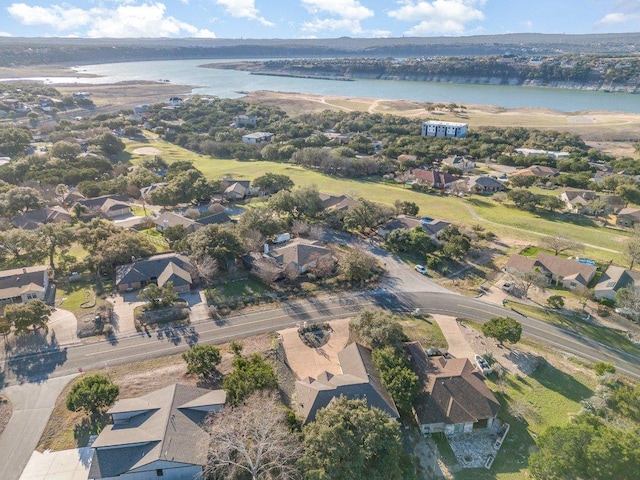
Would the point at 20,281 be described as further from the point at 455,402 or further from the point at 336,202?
the point at 455,402

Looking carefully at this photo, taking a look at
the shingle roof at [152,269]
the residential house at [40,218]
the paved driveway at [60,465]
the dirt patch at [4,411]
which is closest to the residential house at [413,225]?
the shingle roof at [152,269]

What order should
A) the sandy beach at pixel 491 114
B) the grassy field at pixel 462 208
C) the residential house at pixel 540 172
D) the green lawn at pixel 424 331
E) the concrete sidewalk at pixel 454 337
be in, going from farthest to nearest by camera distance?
the sandy beach at pixel 491 114 < the residential house at pixel 540 172 < the grassy field at pixel 462 208 < the green lawn at pixel 424 331 < the concrete sidewalk at pixel 454 337

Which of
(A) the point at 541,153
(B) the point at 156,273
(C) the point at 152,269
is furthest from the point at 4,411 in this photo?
(A) the point at 541,153

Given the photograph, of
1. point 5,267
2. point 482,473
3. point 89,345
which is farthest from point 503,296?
point 5,267

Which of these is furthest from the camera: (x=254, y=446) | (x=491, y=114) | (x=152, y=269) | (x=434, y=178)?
(x=491, y=114)

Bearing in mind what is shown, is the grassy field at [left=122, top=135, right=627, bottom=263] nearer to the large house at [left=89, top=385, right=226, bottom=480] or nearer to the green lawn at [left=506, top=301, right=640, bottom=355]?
the green lawn at [left=506, top=301, right=640, bottom=355]

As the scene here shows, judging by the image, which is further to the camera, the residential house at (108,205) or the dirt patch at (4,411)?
the residential house at (108,205)

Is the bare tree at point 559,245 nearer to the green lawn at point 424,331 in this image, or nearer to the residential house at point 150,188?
the green lawn at point 424,331

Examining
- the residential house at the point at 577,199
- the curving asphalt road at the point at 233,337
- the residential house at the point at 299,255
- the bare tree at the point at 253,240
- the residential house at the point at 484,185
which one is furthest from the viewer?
the residential house at the point at 484,185
